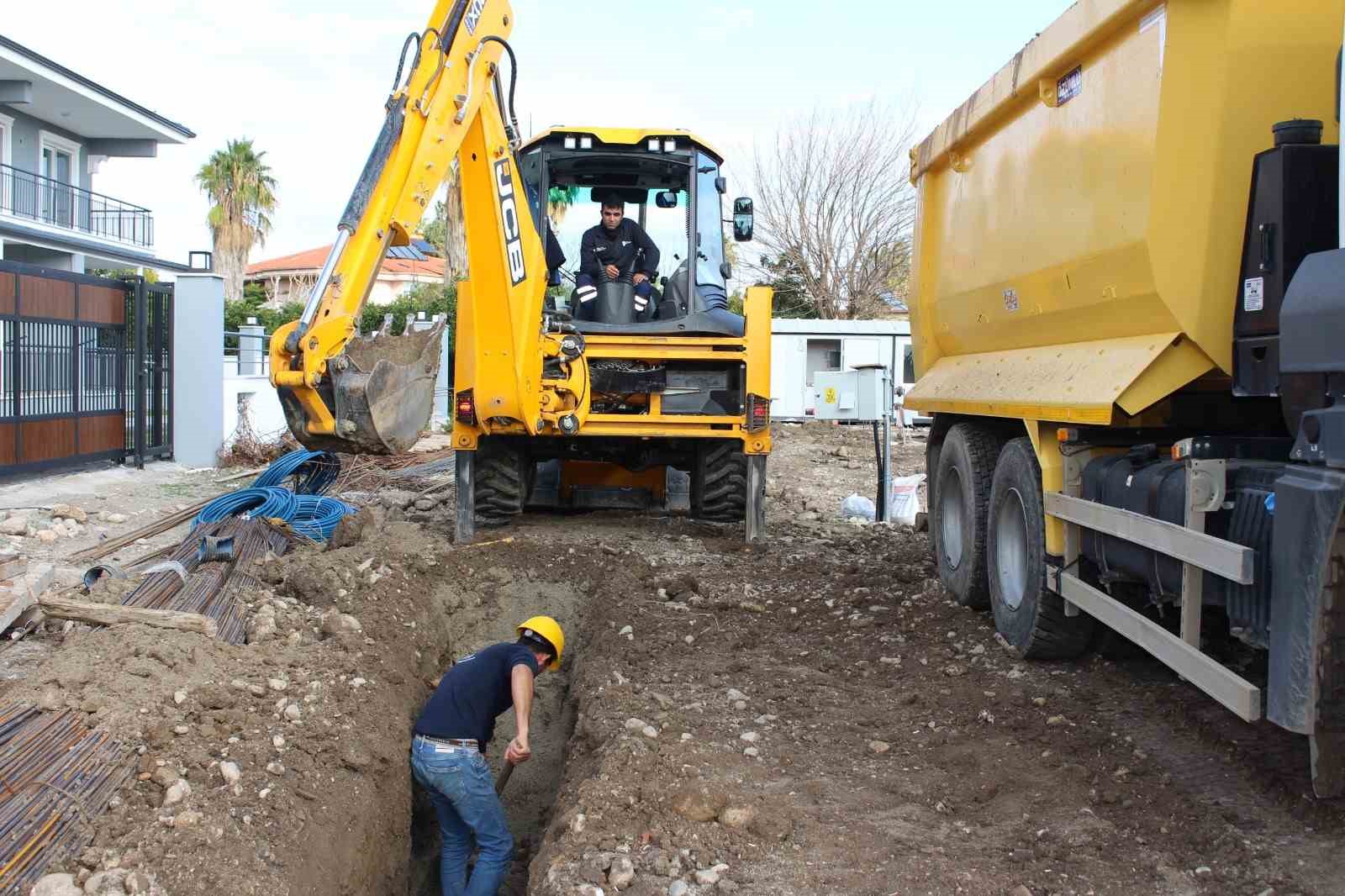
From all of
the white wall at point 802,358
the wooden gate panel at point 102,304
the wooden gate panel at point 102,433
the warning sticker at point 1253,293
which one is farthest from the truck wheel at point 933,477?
the white wall at point 802,358

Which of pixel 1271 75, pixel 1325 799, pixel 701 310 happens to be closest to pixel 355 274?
pixel 701 310

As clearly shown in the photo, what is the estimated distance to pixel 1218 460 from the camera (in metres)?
3.99

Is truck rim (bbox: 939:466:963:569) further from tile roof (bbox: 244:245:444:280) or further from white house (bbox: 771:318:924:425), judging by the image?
tile roof (bbox: 244:245:444:280)

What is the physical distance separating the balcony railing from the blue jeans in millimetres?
21759

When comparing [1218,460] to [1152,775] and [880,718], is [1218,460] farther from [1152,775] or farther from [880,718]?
[880,718]

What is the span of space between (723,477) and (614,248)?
2.07m

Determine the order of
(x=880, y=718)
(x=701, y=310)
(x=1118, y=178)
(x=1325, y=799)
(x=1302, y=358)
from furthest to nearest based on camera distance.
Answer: (x=701, y=310)
(x=880, y=718)
(x=1118, y=178)
(x=1325, y=799)
(x=1302, y=358)

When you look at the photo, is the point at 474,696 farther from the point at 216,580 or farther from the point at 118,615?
the point at 216,580

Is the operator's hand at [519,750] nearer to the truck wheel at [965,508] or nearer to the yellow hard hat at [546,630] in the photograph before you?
the yellow hard hat at [546,630]

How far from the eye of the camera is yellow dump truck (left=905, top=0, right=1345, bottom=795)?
3.44 metres

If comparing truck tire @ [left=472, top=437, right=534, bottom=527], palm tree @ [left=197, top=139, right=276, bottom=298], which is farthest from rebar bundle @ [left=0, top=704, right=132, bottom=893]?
palm tree @ [left=197, top=139, right=276, bottom=298]

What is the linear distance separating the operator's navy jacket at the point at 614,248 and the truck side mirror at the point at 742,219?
73cm

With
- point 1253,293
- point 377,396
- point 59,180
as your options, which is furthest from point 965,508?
point 59,180

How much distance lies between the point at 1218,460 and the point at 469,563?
5.60 m
